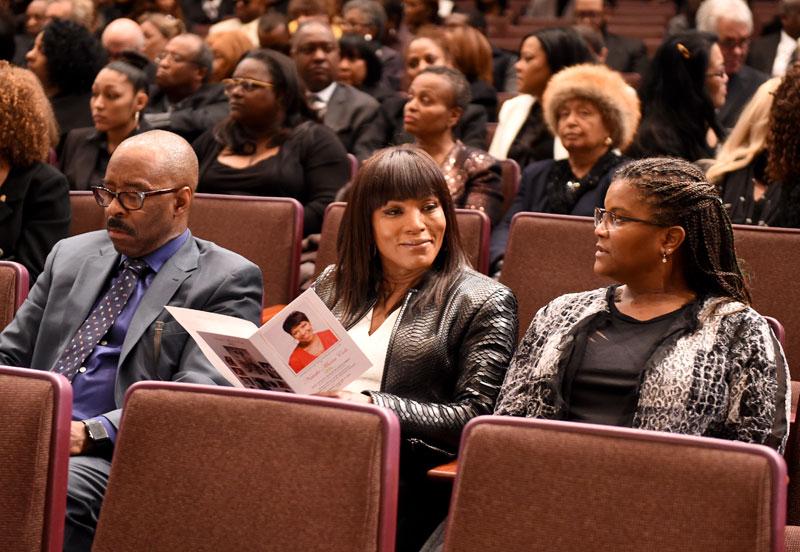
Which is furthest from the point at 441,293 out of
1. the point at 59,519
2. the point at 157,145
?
the point at 59,519

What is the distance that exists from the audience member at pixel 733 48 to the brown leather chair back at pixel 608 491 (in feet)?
12.0

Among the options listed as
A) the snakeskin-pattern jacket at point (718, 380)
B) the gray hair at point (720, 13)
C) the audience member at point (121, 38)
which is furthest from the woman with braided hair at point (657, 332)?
the audience member at point (121, 38)

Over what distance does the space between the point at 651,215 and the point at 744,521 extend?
2.62 feet

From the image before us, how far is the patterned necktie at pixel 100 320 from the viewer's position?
2633mm

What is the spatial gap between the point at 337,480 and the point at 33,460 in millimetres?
498

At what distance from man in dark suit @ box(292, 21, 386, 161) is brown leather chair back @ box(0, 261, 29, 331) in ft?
7.90

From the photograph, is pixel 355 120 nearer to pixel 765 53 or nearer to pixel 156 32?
pixel 156 32

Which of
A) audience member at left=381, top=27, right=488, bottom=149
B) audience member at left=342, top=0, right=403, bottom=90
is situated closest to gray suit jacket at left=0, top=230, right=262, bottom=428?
audience member at left=381, top=27, right=488, bottom=149

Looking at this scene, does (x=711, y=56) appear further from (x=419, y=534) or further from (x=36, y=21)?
(x=36, y=21)

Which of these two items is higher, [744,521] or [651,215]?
[651,215]

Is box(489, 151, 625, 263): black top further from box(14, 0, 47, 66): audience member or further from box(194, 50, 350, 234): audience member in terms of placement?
box(14, 0, 47, 66): audience member

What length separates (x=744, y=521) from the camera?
1.63 m

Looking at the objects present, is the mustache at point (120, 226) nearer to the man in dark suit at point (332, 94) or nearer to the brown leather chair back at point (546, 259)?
the brown leather chair back at point (546, 259)

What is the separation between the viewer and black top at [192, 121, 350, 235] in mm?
4199
